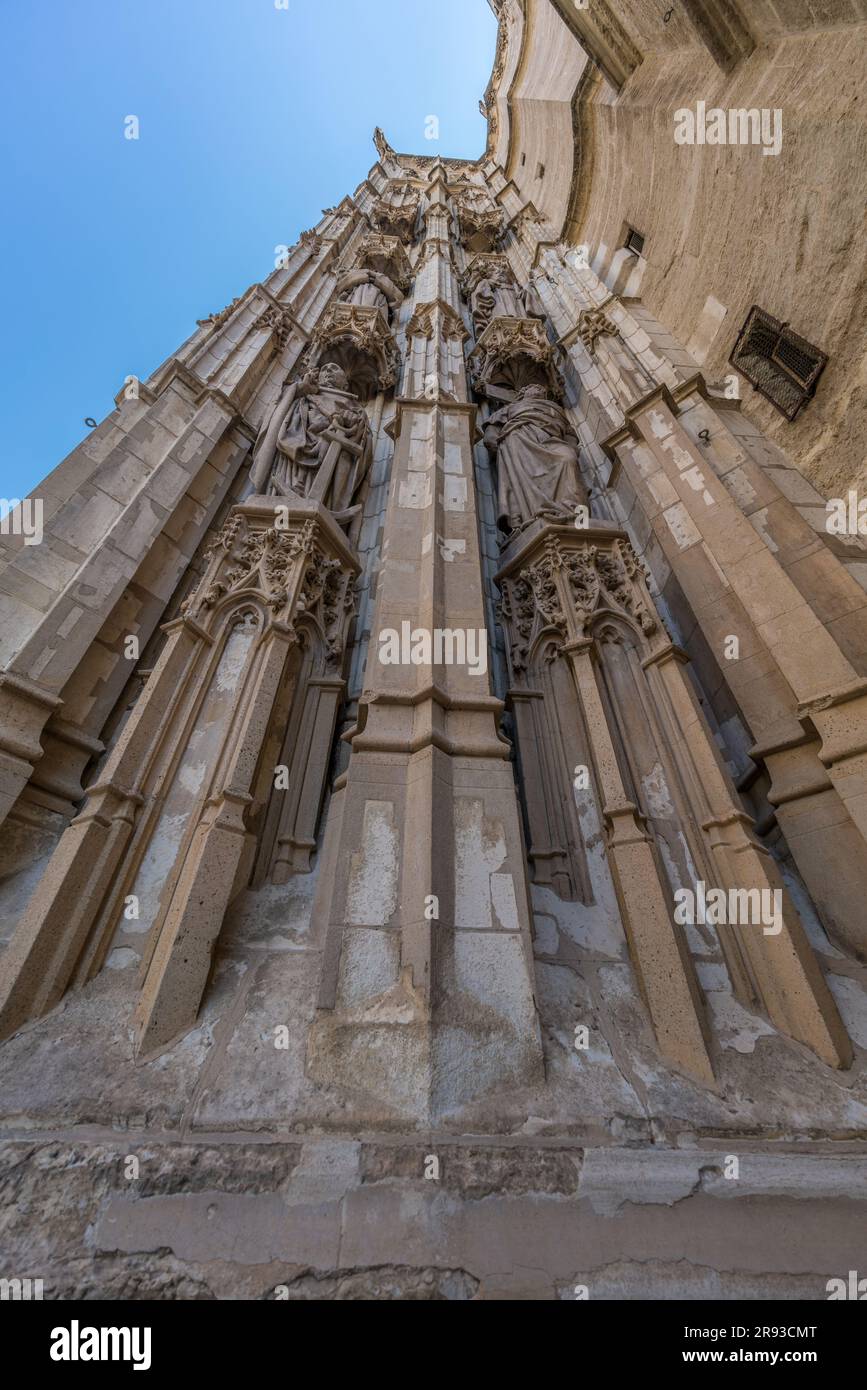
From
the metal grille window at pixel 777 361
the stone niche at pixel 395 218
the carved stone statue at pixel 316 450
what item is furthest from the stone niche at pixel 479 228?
the carved stone statue at pixel 316 450

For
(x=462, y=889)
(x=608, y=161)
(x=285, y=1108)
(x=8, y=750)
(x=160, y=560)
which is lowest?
(x=285, y=1108)

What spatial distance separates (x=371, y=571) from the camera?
6.29 metres

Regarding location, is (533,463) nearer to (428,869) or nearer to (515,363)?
A: (515,363)

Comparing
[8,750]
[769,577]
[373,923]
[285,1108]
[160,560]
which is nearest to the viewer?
[285,1108]

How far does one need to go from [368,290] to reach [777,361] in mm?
9359

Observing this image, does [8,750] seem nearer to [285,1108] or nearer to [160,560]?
[160,560]

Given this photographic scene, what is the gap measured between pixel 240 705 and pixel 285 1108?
247cm

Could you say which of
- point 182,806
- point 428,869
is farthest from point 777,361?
point 182,806

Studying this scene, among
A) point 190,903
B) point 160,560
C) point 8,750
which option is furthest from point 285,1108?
point 160,560

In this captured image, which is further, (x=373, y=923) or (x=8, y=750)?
(x=8, y=750)

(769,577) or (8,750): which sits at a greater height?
(769,577)

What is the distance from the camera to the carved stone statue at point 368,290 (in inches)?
482

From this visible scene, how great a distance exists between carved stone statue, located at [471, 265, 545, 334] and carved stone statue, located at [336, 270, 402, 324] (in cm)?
194

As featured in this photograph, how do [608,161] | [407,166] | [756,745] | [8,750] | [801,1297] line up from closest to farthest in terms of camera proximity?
[801,1297]
[8,750]
[756,745]
[608,161]
[407,166]
